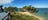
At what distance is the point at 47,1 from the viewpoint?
1382mm

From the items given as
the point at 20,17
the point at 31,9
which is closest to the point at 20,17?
the point at 20,17

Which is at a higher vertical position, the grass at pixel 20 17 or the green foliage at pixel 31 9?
the green foliage at pixel 31 9

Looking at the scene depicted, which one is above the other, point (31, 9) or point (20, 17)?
point (31, 9)

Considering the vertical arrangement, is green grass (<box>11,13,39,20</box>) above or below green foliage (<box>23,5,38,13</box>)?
below

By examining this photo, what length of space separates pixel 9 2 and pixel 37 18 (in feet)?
1.63

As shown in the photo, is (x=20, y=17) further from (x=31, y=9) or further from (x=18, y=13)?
(x=31, y=9)

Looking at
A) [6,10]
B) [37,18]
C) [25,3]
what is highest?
[25,3]

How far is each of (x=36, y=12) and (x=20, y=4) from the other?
270 mm

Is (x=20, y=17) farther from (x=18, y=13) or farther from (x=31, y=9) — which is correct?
(x=31, y=9)

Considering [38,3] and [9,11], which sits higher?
[38,3]

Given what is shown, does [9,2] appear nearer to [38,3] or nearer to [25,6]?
[25,6]

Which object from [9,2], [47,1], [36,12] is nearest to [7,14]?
[9,2]

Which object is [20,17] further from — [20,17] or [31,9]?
[31,9]

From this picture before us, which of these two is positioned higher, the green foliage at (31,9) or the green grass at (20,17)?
the green foliage at (31,9)
